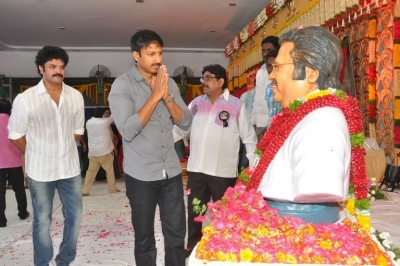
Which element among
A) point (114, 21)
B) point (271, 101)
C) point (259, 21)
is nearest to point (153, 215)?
point (271, 101)

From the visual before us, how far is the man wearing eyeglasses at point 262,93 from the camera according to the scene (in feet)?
11.8

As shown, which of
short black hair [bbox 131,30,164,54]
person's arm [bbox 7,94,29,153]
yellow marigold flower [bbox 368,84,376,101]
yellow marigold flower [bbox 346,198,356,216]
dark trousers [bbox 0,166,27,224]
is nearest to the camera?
yellow marigold flower [bbox 346,198,356,216]

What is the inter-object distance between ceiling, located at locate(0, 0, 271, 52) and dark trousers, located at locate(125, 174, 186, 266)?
598cm

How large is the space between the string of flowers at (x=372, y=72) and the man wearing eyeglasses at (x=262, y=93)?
261cm

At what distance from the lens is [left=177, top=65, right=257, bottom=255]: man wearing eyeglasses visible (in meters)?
3.68

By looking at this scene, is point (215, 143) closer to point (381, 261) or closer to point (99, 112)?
point (381, 261)

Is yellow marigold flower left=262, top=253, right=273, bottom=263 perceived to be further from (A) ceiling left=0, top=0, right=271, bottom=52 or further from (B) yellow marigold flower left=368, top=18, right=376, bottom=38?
(A) ceiling left=0, top=0, right=271, bottom=52

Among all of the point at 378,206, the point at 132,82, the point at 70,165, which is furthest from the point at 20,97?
the point at 378,206

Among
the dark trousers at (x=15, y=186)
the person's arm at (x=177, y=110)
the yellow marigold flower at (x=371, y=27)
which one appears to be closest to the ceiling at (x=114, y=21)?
the yellow marigold flower at (x=371, y=27)

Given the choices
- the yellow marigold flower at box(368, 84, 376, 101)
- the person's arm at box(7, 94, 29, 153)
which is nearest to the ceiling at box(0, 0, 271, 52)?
the yellow marigold flower at box(368, 84, 376, 101)

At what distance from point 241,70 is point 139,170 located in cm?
788

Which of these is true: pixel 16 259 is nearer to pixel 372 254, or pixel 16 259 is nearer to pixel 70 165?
pixel 70 165

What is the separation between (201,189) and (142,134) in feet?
4.06

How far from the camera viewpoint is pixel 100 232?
4.68 meters
